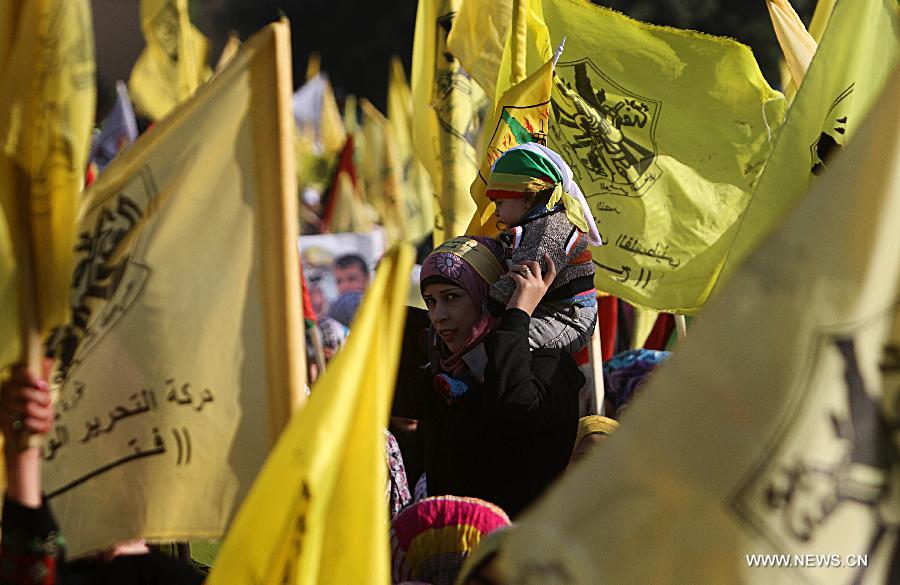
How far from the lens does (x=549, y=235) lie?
330 cm

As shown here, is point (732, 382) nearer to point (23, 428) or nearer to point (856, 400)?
point (856, 400)

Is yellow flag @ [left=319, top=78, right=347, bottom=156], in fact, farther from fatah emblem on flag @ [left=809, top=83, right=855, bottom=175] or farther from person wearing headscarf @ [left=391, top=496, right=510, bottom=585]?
person wearing headscarf @ [left=391, top=496, right=510, bottom=585]

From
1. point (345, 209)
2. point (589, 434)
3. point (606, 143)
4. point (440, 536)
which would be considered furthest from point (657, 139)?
point (345, 209)

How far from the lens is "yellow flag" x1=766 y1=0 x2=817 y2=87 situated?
4.47 meters

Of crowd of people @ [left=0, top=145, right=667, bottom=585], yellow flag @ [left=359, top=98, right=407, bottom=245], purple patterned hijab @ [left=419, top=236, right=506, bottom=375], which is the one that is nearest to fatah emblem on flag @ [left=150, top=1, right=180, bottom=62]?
yellow flag @ [left=359, top=98, right=407, bottom=245]

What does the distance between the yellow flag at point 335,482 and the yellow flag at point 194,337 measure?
311 millimetres

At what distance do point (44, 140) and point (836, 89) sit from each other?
7.06 feet

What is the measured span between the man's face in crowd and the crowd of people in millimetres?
4787

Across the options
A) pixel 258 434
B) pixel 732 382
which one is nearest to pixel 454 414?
pixel 258 434

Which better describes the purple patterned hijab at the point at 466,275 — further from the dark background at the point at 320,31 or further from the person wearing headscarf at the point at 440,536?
the dark background at the point at 320,31

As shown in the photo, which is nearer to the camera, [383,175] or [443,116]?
[443,116]

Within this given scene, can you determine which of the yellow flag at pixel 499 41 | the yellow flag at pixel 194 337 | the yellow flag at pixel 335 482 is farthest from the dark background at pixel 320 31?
the yellow flag at pixel 335 482

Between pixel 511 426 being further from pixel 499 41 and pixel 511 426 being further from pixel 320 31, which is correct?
pixel 320 31

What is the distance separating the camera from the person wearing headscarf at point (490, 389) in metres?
3.09
